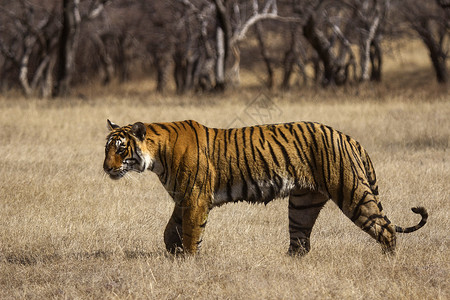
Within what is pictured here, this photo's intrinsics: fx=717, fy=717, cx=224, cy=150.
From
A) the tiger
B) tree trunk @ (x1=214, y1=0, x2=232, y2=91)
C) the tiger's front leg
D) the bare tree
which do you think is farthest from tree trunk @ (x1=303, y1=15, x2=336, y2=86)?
the tiger's front leg

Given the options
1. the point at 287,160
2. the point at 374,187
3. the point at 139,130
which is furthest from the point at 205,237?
the point at 374,187

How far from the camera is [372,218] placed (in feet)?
17.9

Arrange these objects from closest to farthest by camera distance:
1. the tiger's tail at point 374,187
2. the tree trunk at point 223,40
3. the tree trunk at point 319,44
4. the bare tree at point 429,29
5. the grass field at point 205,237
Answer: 1. the grass field at point 205,237
2. the tiger's tail at point 374,187
3. the tree trunk at point 223,40
4. the tree trunk at point 319,44
5. the bare tree at point 429,29

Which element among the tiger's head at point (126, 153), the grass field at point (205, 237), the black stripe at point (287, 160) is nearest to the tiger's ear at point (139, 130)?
the tiger's head at point (126, 153)

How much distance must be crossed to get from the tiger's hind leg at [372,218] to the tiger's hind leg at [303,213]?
37cm

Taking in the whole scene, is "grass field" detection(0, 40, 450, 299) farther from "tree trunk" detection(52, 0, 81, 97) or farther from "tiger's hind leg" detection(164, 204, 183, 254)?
"tree trunk" detection(52, 0, 81, 97)

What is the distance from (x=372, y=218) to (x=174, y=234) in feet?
5.12

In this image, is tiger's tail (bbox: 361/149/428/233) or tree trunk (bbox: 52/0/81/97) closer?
tiger's tail (bbox: 361/149/428/233)

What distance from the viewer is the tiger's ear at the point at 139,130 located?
5.33 metres

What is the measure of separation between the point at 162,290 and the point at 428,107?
11.2m

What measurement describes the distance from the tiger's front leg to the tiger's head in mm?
472

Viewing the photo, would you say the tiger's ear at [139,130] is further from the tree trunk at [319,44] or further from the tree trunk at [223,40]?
the tree trunk at [319,44]

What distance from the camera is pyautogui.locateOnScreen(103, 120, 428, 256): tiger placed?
17.7 ft

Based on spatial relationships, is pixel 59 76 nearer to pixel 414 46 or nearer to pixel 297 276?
pixel 297 276
